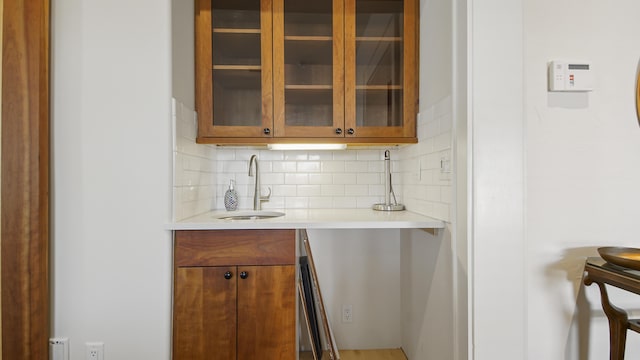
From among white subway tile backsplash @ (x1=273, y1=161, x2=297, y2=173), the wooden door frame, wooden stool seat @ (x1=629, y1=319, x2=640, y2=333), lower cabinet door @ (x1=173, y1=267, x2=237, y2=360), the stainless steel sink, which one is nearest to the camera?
wooden stool seat @ (x1=629, y1=319, x2=640, y2=333)

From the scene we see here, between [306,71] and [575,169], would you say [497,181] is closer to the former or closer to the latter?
[575,169]

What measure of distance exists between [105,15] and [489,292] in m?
1.96

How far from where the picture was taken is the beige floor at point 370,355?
220 cm

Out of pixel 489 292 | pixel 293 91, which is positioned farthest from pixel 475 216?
pixel 293 91

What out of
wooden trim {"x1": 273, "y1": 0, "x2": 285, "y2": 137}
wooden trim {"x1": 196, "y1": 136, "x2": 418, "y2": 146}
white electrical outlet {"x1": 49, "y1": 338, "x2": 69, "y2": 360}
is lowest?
white electrical outlet {"x1": 49, "y1": 338, "x2": 69, "y2": 360}

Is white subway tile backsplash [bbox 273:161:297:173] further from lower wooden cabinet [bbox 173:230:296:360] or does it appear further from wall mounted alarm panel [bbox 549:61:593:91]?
wall mounted alarm panel [bbox 549:61:593:91]

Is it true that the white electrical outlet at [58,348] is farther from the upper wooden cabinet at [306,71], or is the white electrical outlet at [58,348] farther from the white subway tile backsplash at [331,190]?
the white subway tile backsplash at [331,190]

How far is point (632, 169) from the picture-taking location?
147cm

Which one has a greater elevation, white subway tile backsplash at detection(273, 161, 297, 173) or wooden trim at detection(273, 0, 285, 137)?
wooden trim at detection(273, 0, 285, 137)

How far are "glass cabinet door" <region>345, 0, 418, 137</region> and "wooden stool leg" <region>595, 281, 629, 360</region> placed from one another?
112 cm

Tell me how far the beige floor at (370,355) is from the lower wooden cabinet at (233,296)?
755mm

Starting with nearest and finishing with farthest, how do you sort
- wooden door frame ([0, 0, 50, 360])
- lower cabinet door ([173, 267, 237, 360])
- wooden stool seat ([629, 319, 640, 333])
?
wooden stool seat ([629, 319, 640, 333]) < wooden door frame ([0, 0, 50, 360]) < lower cabinet door ([173, 267, 237, 360])

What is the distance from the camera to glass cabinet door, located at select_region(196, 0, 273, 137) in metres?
1.88

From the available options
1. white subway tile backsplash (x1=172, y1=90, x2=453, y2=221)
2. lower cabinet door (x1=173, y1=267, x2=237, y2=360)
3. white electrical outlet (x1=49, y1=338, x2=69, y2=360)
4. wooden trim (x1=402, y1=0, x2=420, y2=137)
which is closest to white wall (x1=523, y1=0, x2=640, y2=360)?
wooden trim (x1=402, y1=0, x2=420, y2=137)
